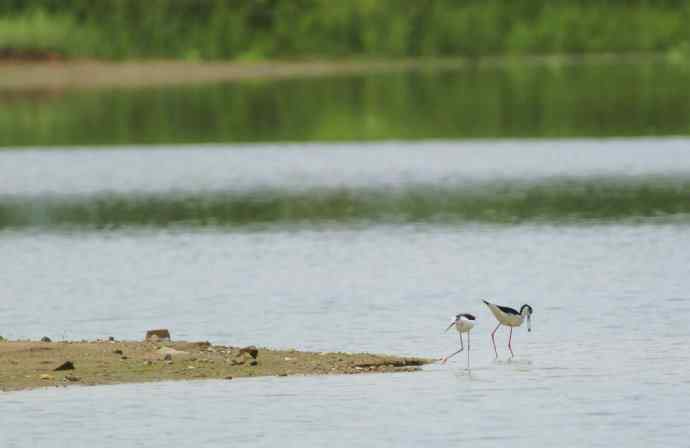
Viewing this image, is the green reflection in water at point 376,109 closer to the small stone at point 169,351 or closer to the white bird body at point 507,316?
the white bird body at point 507,316

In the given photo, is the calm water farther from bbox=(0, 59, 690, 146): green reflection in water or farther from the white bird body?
bbox=(0, 59, 690, 146): green reflection in water

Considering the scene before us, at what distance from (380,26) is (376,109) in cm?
3421

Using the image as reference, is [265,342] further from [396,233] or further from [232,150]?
[232,150]

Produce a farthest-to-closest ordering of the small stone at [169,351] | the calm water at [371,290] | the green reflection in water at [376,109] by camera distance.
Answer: the green reflection in water at [376,109] → the small stone at [169,351] → the calm water at [371,290]

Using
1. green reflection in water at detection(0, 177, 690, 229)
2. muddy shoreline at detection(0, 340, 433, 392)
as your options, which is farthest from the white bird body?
green reflection in water at detection(0, 177, 690, 229)

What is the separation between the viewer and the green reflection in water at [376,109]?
84188 mm

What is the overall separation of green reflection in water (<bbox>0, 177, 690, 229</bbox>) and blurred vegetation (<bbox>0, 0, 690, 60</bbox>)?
70.8 m

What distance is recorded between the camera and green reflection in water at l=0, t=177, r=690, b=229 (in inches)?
1770

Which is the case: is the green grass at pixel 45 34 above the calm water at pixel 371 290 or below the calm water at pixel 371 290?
above

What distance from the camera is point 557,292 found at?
29406 millimetres

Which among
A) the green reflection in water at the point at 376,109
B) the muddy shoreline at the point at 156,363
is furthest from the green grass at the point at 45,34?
the muddy shoreline at the point at 156,363

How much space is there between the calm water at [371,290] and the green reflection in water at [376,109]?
1969 centimetres

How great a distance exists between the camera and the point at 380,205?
162ft

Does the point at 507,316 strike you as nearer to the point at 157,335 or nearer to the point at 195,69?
the point at 157,335
